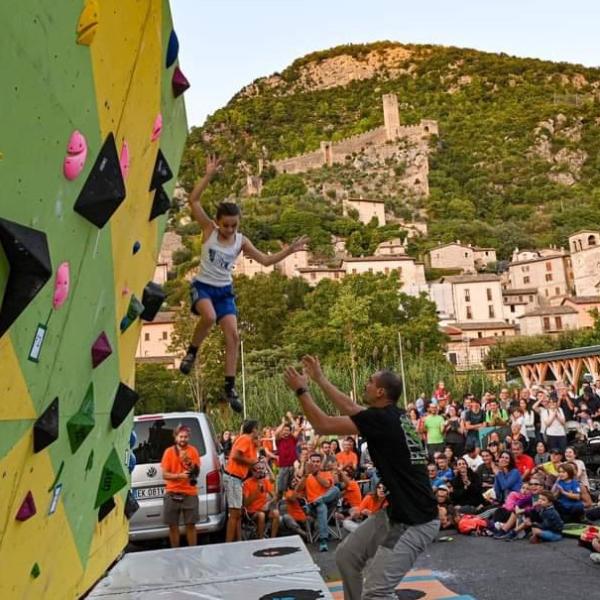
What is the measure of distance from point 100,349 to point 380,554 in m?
2.28

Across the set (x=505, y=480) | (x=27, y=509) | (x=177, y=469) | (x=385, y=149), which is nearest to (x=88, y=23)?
(x=27, y=509)

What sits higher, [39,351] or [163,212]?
[163,212]

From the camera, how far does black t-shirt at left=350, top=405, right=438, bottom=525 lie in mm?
4418

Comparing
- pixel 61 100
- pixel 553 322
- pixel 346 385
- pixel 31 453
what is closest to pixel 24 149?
pixel 61 100

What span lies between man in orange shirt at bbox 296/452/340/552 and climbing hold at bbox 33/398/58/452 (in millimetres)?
7413

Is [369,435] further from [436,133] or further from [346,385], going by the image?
[436,133]

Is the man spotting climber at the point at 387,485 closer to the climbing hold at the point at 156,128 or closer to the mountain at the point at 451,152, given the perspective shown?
the climbing hold at the point at 156,128

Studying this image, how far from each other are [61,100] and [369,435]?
2.90 metres

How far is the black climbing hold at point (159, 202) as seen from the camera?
4.58 metres

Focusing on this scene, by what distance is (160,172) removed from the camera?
173 inches

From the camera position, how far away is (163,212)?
191 inches

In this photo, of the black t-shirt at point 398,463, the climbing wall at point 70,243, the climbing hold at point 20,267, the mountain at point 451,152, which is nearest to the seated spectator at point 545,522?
the black t-shirt at point 398,463

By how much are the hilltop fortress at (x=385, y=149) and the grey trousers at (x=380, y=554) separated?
13625 cm

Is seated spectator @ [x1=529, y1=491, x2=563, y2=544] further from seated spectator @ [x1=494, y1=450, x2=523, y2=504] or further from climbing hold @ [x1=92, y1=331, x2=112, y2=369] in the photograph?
climbing hold @ [x1=92, y1=331, x2=112, y2=369]
